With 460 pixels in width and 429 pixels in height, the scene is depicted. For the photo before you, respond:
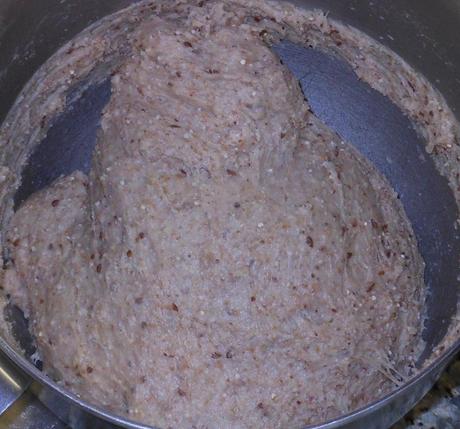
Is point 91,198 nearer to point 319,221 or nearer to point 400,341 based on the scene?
point 319,221

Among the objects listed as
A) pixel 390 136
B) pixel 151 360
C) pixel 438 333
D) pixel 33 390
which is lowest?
pixel 33 390

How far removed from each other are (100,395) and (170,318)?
0.14 m

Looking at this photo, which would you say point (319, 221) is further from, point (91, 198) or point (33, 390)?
point (33, 390)

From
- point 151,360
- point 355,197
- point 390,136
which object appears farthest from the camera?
point 390,136

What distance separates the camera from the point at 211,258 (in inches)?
45.9

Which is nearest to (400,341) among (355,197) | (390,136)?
(355,197)

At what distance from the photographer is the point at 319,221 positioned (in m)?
1.19

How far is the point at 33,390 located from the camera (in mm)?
1148

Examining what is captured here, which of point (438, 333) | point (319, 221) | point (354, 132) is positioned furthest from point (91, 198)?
point (438, 333)

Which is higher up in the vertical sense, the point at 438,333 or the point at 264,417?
the point at 438,333

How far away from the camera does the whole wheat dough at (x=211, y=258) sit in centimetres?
114

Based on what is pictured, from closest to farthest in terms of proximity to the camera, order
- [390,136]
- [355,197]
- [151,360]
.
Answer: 1. [151,360]
2. [355,197]
3. [390,136]

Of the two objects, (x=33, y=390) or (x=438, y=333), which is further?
(x=438, y=333)

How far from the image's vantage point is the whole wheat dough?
1.14m
